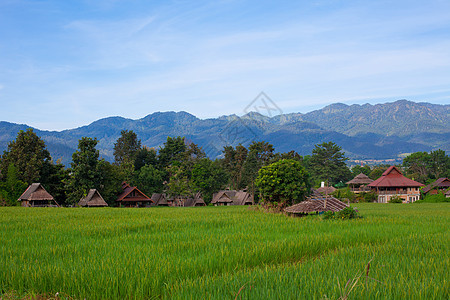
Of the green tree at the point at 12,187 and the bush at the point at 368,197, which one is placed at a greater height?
the green tree at the point at 12,187

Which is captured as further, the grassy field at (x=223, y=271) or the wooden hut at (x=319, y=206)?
the wooden hut at (x=319, y=206)

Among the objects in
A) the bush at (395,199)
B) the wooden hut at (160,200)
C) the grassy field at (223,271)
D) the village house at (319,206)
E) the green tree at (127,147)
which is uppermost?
the green tree at (127,147)

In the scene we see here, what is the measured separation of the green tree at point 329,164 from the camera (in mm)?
91375

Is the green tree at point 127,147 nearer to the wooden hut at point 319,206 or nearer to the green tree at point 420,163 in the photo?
the wooden hut at point 319,206

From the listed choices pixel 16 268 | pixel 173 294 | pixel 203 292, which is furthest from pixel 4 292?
pixel 203 292

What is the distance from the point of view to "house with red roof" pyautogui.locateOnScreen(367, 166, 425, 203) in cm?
6631

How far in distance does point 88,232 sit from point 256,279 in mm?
Result: 10376

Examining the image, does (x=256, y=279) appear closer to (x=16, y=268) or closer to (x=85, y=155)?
(x=16, y=268)

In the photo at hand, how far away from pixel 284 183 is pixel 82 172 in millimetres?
31730

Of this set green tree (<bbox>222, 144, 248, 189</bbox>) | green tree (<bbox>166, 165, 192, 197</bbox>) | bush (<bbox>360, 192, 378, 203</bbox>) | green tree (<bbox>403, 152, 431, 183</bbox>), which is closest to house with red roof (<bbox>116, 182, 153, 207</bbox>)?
green tree (<bbox>166, 165, 192, 197</bbox>)

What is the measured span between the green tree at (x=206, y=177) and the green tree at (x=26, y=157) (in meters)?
25.0

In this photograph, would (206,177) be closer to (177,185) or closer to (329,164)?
(177,185)

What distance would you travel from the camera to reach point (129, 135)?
79312mm

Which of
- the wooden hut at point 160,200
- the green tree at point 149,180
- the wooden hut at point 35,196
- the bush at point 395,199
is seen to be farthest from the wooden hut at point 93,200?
the bush at point 395,199
